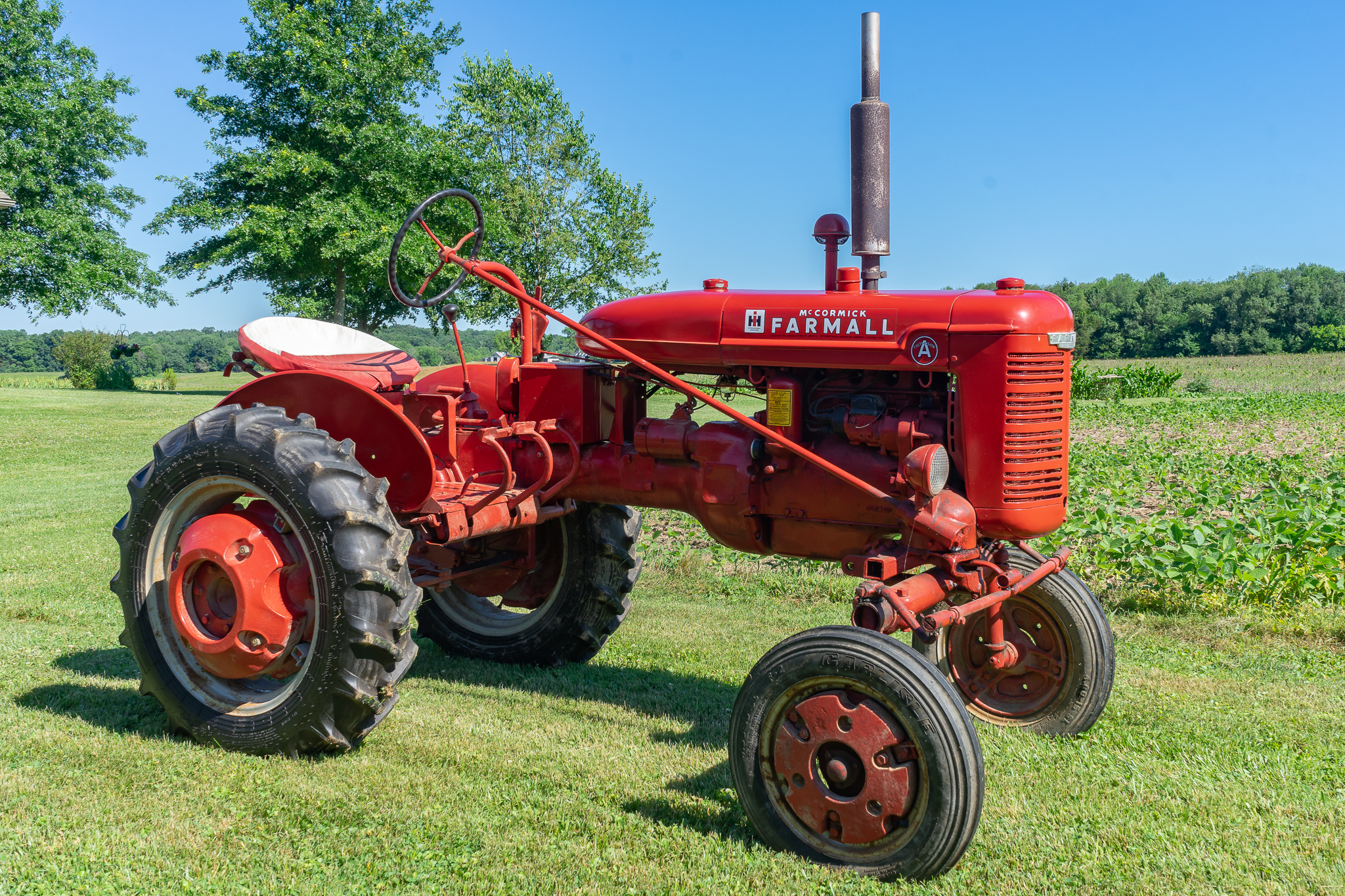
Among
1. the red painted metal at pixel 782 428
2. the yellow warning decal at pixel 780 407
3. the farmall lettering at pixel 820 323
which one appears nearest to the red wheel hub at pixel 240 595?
the red painted metal at pixel 782 428

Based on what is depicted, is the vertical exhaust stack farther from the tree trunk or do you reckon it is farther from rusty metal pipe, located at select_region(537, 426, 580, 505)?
the tree trunk

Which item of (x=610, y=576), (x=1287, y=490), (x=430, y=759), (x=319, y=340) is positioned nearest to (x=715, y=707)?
(x=610, y=576)

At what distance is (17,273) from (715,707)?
27608 millimetres

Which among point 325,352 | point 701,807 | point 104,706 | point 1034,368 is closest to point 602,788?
point 701,807

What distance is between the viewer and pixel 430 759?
3723mm

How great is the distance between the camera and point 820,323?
Result: 362 cm

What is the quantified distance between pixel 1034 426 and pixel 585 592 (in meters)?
2.47

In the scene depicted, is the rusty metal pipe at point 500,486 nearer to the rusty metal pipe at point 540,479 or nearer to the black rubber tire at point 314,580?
the rusty metal pipe at point 540,479

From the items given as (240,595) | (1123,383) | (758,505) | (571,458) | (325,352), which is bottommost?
(240,595)

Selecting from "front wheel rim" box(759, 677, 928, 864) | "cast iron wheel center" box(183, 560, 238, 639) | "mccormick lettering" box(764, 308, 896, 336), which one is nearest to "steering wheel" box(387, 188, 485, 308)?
"mccormick lettering" box(764, 308, 896, 336)

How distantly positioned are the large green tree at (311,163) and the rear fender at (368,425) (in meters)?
21.7

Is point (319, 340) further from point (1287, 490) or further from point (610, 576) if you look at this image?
point (1287, 490)

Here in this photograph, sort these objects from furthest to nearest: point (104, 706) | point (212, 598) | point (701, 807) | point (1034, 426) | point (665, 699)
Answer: point (665, 699) → point (104, 706) → point (212, 598) → point (1034, 426) → point (701, 807)

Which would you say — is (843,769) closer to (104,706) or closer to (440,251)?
(440,251)
